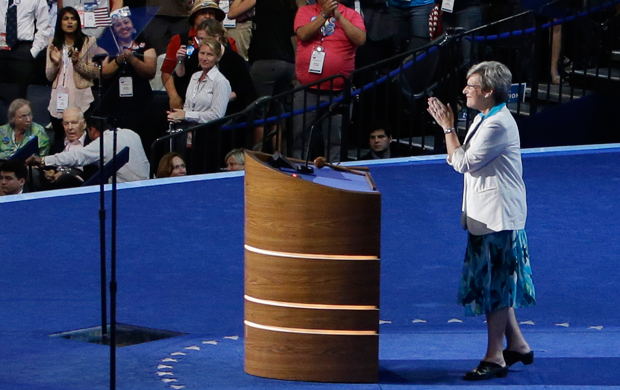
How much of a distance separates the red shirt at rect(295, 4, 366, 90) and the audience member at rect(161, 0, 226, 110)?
892 mm

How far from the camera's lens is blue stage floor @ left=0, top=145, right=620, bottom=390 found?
5809mm

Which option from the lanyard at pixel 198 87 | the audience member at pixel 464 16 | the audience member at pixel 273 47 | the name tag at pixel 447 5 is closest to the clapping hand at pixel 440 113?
the lanyard at pixel 198 87

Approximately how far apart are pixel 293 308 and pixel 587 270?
331cm

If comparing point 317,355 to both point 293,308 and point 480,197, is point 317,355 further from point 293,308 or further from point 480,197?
point 480,197

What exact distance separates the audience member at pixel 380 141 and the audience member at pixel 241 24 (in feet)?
5.99

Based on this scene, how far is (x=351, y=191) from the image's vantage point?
522 centimetres

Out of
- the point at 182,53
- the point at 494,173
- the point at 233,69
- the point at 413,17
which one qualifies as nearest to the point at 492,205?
the point at 494,173

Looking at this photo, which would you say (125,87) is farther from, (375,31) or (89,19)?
(375,31)

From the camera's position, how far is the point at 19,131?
1112 centimetres

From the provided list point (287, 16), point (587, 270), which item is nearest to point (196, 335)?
point (587, 270)

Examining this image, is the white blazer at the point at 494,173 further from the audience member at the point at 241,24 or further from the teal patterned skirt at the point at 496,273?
the audience member at the point at 241,24

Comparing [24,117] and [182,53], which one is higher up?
[182,53]

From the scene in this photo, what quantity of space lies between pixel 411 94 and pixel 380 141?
66cm

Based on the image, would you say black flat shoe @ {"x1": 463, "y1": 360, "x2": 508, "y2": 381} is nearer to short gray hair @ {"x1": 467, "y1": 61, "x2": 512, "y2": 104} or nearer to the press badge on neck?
short gray hair @ {"x1": 467, "y1": 61, "x2": 512, "y2": 104}
